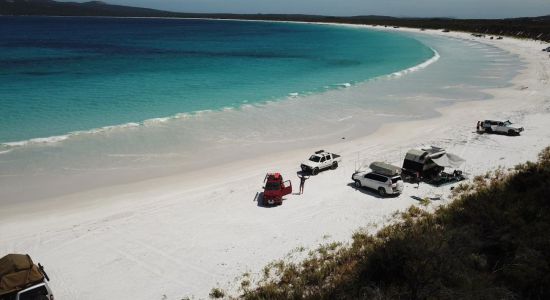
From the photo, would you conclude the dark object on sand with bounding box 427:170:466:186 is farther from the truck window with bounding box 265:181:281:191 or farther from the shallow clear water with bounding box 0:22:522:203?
the shallow clear water with bounding box 0:22:522:203

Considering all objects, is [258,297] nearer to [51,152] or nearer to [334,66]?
[51,152]

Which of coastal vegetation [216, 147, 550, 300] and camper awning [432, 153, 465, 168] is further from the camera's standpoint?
camper awning [432, 153, 465, 168]

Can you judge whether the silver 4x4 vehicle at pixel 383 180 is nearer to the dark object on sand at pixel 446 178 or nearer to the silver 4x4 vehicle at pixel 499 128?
the dark object on sand at pixel 446 178

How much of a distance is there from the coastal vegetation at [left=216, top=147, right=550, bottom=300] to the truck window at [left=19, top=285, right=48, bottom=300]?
5.35 m

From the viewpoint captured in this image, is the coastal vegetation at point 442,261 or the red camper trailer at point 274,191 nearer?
the coastal vegetation at point 442,261

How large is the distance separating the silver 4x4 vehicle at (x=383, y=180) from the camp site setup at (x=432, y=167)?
1.56m

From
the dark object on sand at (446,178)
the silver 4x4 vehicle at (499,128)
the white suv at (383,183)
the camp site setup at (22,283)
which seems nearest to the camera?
the camp site setup at (22,283)

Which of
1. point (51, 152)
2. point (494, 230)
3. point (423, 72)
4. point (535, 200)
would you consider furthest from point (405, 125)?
point (423, 72)

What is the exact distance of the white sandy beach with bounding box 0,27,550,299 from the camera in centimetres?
1419

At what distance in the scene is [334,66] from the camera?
73.8 m

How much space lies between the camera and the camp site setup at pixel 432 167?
2169 cm

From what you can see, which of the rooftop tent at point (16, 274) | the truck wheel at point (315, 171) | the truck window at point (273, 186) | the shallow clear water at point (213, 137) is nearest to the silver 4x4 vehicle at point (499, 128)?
the shallow clear water at point (213, 137)

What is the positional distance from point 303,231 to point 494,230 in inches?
292

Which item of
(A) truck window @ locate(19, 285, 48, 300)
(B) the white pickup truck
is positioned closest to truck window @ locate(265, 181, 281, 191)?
(B) the white pickup truck
